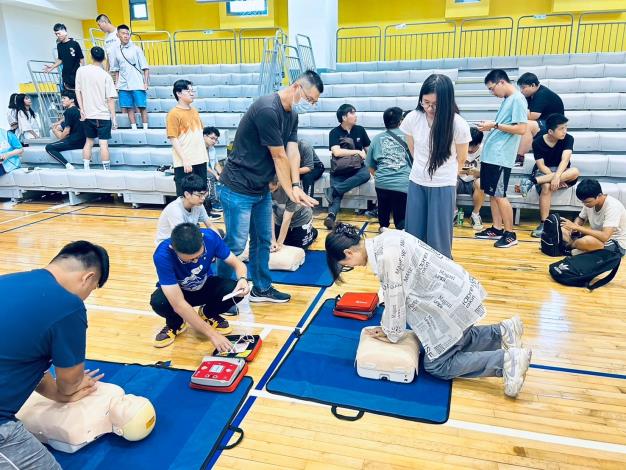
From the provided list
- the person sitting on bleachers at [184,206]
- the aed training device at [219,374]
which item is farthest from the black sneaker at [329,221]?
the aed training device at [219,374]

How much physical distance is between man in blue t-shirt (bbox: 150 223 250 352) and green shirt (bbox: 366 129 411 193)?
2057 millimetres

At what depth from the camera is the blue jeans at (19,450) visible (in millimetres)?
1609

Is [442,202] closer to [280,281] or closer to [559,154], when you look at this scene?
[280,281]

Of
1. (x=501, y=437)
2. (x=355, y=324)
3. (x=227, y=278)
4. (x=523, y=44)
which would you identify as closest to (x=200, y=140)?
(x=227, y=278)

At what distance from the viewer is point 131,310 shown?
11.6 feet

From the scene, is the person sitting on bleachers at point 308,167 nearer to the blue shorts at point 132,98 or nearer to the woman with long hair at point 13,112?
the blue shorts at point 132,98

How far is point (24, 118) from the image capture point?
8.39 meters

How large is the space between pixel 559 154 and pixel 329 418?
13.4 ft

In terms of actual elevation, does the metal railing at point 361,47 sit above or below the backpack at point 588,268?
above

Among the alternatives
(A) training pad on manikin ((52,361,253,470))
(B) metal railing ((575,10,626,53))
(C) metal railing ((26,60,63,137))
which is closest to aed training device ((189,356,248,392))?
(A) training pad on manikin ((52,361,253,470))

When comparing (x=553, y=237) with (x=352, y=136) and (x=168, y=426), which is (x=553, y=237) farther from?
(x=168, y=426)

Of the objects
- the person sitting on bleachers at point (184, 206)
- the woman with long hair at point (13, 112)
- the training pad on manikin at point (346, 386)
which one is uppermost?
the woman with long hair at point (13, 112)

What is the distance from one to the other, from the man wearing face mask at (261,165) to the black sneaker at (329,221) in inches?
84.6

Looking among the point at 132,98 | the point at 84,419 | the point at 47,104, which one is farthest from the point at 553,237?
the point at 47,104
